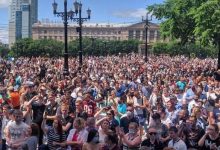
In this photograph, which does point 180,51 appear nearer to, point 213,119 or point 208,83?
point 208,83

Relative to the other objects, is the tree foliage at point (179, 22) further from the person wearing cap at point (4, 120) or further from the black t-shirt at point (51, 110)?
the person wearing cap at point (4, 120)

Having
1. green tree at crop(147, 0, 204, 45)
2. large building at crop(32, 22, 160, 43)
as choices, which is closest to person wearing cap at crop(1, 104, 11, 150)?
green tree at crop(147, 0, 204, 45)

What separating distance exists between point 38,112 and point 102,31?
167 m

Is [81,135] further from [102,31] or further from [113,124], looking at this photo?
[102,31]

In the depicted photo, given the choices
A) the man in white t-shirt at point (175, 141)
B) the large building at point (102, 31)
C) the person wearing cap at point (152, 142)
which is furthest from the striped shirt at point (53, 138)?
the large building at point (102, 31)

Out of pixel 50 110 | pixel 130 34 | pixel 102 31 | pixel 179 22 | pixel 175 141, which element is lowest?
pixel 175 141

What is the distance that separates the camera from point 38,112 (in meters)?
11.6

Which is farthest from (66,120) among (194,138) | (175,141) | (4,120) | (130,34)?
(130,34)

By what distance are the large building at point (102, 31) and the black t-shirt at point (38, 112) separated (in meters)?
150

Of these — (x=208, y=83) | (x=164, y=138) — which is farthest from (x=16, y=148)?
(x=208, y=83)

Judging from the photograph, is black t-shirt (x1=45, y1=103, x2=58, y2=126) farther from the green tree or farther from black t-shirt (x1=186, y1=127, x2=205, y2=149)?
the green tree

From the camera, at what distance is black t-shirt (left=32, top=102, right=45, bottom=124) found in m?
11.5

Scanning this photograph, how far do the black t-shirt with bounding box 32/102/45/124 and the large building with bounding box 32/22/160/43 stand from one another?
150 metres

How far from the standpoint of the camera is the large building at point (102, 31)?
164750 millimetres
